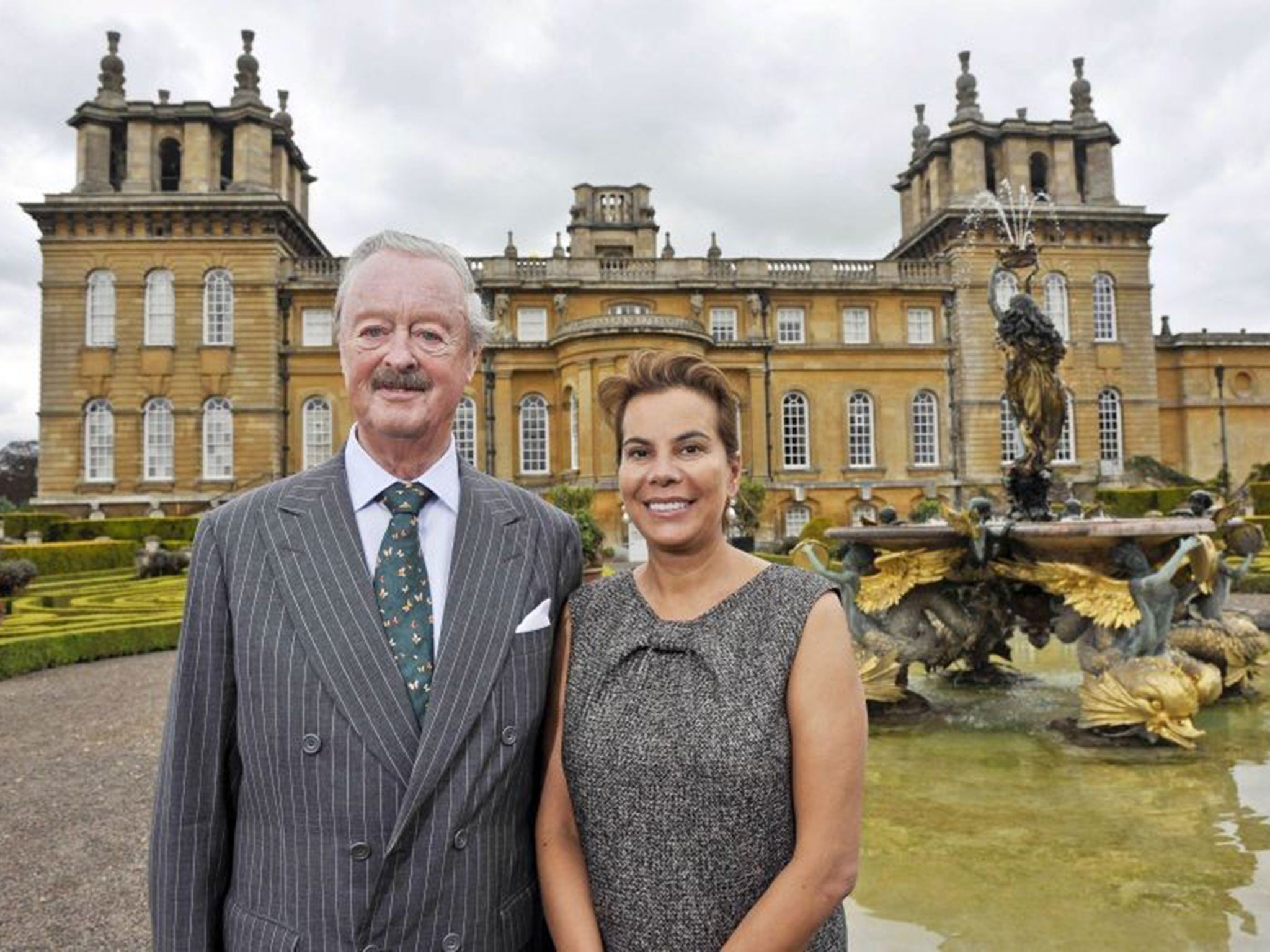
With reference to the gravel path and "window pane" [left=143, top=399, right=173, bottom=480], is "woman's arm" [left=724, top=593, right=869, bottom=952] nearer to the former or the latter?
the gravel path

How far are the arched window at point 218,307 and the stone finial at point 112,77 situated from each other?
7.41 meters

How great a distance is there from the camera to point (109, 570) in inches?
792

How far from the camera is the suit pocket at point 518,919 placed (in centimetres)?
184

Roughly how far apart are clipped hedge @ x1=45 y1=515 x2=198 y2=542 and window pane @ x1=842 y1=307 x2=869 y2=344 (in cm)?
2269

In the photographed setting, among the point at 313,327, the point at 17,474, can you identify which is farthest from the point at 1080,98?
the point at 17,474

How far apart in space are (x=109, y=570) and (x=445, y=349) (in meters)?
21.8

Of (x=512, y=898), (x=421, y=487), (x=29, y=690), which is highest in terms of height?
(x=421, y=487)

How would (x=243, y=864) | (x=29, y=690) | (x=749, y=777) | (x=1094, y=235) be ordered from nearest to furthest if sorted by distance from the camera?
1. (x=749, y=777)
2. (x=243, y=864)
3. (x=29, y=690)
4. (x=1094, y=235)

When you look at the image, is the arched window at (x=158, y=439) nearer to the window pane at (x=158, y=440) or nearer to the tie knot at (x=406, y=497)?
the window pane at (x=158, y=440)

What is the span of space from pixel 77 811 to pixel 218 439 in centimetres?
2600

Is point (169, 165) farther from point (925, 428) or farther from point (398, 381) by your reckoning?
point (398, 381)

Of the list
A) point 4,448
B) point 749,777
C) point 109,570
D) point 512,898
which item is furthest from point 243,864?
point 4,448

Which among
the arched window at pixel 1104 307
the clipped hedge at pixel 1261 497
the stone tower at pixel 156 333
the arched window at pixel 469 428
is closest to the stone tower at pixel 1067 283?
the arched window at pixel 1104 307

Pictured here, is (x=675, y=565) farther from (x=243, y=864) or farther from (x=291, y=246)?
(x=291, y=246)
